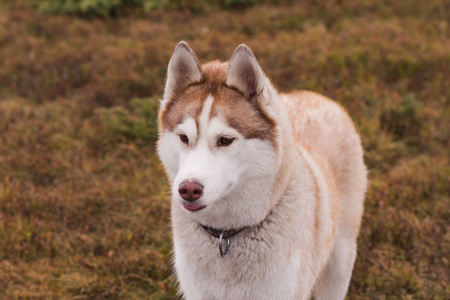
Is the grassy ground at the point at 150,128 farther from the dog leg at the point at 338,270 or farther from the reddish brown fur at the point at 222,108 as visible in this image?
the reddish brown fur at the point at 222,108

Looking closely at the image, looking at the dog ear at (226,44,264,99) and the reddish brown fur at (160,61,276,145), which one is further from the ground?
the dog ear at (226,44,264,99)

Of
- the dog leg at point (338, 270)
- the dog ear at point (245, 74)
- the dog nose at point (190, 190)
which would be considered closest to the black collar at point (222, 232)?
the dog nose at point (190, 190)

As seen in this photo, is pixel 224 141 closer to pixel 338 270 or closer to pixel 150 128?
pixel 338 270

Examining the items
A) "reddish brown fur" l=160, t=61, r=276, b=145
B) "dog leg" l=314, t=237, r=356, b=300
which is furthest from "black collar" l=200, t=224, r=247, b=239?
"dog leg" l=314, t=237, r=356, b=300

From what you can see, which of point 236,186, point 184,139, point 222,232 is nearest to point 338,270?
point 222,232

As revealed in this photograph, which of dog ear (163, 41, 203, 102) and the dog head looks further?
dog ear (163, 41, 203, 102)

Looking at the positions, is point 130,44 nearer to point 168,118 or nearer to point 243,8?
point 243,8

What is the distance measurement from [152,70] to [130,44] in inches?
45.5

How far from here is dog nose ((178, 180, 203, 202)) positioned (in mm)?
2633

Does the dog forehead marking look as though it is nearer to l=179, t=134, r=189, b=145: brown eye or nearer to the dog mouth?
l=179, t=134, r=189, b=145: brown eye

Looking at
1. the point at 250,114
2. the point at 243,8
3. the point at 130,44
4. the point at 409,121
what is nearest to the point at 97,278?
the point at 250,114

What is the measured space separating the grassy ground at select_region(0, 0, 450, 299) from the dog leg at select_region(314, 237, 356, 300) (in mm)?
480

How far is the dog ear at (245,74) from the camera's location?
2.85 metres

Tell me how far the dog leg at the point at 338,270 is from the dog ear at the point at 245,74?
1.75m
